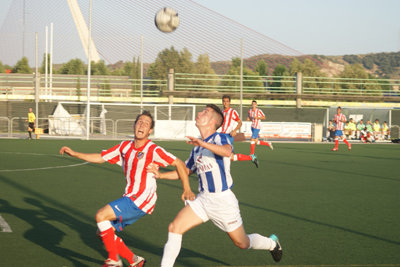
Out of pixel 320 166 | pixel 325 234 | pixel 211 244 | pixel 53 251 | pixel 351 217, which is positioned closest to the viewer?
pixel 53 251

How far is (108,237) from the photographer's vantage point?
15.4 feet

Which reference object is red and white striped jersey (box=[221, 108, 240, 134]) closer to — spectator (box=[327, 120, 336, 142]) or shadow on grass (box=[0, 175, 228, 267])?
shadow on grass (box=[0, 175, 228, 267])

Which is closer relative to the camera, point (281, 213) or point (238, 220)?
point (238, 220)

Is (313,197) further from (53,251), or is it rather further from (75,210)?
(53,251)

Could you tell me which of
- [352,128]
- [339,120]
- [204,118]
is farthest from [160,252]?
[352,128]

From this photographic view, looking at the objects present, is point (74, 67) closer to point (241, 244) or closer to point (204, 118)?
point (204, 118)

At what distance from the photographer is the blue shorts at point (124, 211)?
479cm

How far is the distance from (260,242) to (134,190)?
138 centimetres

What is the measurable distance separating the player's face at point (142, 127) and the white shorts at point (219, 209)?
2.83 ft

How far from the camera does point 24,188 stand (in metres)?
10.1

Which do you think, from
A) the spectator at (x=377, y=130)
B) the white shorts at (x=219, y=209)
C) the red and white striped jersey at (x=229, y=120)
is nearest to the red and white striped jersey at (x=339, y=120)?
the red and white striped jersey at (x=229, y=120)

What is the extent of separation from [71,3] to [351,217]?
37.1m

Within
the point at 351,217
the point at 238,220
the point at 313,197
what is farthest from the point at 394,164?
the point at 238,220

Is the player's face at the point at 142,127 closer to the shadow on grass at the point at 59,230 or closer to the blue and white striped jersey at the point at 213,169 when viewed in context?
the blue and white striped jersey at the point at 213,169
